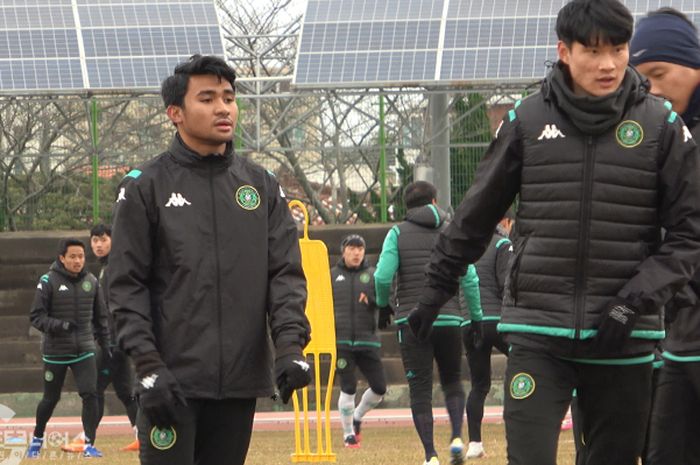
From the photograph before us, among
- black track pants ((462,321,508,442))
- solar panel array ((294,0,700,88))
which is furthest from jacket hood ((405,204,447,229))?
solar panel array ((294,0,700,88))

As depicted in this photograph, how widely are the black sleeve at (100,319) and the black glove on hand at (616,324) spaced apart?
9.79 meters

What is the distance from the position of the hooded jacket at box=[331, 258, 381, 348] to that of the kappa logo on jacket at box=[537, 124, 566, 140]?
33.3ft

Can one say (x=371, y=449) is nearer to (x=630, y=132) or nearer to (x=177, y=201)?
(x=177, y=201)

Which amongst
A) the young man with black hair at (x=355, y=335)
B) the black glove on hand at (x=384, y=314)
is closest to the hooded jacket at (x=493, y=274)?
the black glove on hand at (x=384, y=314)

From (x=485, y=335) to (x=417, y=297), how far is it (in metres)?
1.89

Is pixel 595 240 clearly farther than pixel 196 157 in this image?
No

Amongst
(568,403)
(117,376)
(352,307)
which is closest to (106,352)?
(117,376)

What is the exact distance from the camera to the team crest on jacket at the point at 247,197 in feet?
19.6

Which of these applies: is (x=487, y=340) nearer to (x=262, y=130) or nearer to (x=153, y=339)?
(x=153, y=339)

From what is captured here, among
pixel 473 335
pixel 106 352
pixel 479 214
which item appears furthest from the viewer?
pixel 106 352

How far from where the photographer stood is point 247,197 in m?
5.98

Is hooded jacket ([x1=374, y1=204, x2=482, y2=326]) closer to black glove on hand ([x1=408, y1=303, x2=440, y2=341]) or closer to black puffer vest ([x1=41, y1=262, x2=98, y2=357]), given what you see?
black puffer vest ([x1=41, y1=262, x2=98, y2=357])

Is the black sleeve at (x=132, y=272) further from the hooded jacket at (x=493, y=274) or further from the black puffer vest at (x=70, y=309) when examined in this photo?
the black puffer vest at (x=70, y=309)

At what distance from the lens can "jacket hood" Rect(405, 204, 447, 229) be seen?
12039mm
